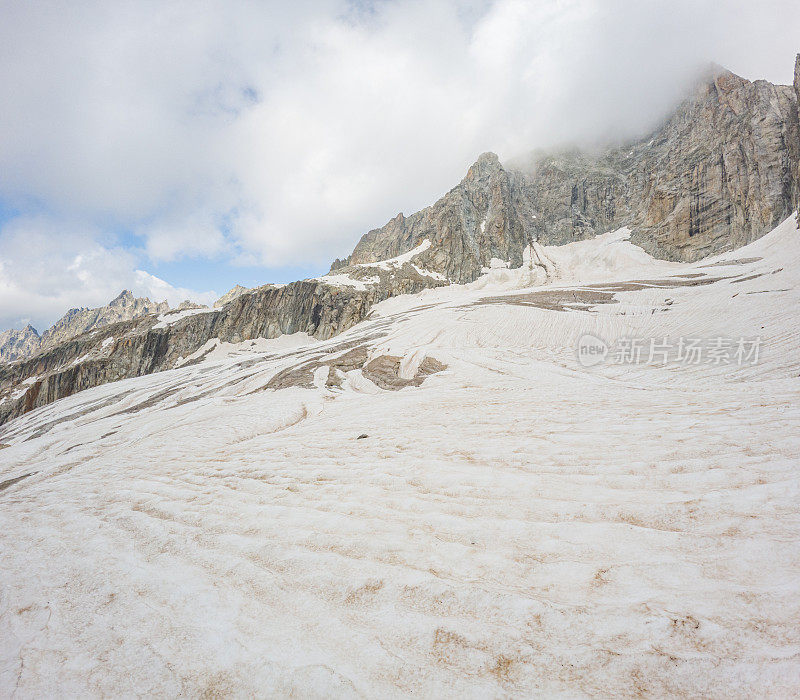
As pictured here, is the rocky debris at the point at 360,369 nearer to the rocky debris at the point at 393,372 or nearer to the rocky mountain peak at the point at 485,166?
the rocky debris at the point at 393,372

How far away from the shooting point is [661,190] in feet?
245

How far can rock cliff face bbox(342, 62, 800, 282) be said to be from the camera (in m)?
60.2

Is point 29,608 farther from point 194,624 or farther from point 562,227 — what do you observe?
point 562,227

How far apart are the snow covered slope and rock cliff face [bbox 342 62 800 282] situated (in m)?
72.2

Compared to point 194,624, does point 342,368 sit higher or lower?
higher

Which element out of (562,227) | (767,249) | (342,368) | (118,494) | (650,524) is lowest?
(118,494)

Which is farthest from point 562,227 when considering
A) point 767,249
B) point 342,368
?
point 342,368

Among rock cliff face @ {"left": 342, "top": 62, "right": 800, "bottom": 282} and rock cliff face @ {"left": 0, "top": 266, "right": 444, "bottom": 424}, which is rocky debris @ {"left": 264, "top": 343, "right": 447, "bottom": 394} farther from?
rock cliff face @ {"left": 342, "top": 62, "right": 800, "bottom": 282}

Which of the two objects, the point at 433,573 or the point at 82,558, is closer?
the point at 433,573

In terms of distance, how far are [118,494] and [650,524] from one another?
879cm

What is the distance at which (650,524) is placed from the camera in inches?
130

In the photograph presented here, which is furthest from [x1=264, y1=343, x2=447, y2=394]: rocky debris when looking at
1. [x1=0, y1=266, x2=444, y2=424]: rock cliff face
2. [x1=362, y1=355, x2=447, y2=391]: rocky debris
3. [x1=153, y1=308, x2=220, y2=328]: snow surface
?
[x1=153, y1=308, x2=220, y2=328]: snow surface

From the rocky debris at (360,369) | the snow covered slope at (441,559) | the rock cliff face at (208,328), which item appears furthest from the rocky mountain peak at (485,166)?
the snow covered slope at (441,559)

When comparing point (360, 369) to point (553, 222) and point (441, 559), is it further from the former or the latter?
point (553, 222)
